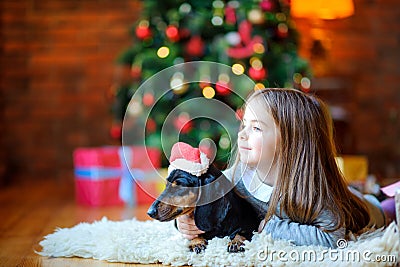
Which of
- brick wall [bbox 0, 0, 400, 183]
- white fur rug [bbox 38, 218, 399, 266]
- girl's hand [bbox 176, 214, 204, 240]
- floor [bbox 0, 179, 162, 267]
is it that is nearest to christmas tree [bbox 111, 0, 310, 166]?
floor [bbox 0, 179, 162, 267]

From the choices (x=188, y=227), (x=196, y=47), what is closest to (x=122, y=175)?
(x=196, y=47)

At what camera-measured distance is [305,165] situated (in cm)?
154

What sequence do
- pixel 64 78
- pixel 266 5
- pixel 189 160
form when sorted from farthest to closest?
pixel 64 78 → pixel 266 5 → pixel 189 160

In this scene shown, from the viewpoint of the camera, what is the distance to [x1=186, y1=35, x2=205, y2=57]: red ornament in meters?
2.99

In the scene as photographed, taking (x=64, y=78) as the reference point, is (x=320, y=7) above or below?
above

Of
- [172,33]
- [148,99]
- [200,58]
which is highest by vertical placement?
[172,33]

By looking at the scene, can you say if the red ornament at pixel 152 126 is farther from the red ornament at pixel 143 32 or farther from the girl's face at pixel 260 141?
the girl's face at pixel 260 141

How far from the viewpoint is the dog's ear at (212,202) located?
57.6 inches

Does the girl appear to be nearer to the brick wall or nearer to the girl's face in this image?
the girl's face

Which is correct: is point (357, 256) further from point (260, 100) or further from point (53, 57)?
point (53, 57)

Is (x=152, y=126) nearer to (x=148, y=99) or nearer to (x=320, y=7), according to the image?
(x=148, y=99)

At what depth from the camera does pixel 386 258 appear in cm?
139

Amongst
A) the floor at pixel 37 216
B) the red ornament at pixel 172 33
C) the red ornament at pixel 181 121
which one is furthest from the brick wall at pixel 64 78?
the red ornament at pixel 181 121

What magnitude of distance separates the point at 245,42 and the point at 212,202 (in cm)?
168
